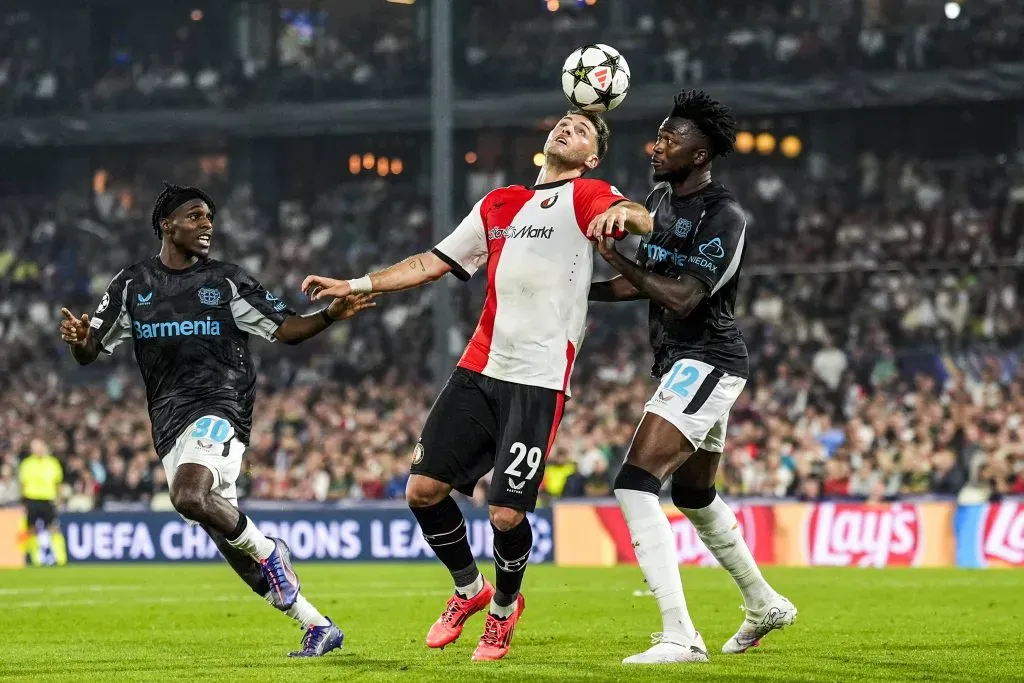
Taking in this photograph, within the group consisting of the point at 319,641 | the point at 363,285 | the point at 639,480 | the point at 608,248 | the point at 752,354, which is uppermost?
A: the point at 608,248

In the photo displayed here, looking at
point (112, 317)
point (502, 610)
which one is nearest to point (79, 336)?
point (112, 317)

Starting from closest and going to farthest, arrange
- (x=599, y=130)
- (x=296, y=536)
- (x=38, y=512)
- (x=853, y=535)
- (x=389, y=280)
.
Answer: (x=389, y=280) < (x=599, y=130) < (x=853, y=535) < (x=296, y=536) < (x=38, y=512)

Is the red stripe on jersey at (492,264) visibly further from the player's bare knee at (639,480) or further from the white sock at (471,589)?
the white sock at (471,589)

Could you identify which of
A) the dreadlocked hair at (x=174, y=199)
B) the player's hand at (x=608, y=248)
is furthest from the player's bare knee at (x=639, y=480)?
the dreadlocked hair at (x=174, y=199)

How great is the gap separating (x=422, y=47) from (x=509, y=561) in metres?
28.1

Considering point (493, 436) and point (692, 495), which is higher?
point (493, 436)

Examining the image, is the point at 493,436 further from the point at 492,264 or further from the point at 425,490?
the point at 492,264

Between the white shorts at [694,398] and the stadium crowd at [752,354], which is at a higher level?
the white shorts at [694,398]

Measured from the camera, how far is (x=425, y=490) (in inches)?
325

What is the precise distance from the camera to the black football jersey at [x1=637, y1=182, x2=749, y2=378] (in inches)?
319

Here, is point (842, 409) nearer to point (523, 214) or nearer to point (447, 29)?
point (447, 29)

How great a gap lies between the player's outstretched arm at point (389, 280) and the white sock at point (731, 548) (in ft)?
5.68

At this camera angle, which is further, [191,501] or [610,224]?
[191,501]

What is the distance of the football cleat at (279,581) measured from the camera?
28.5ft
